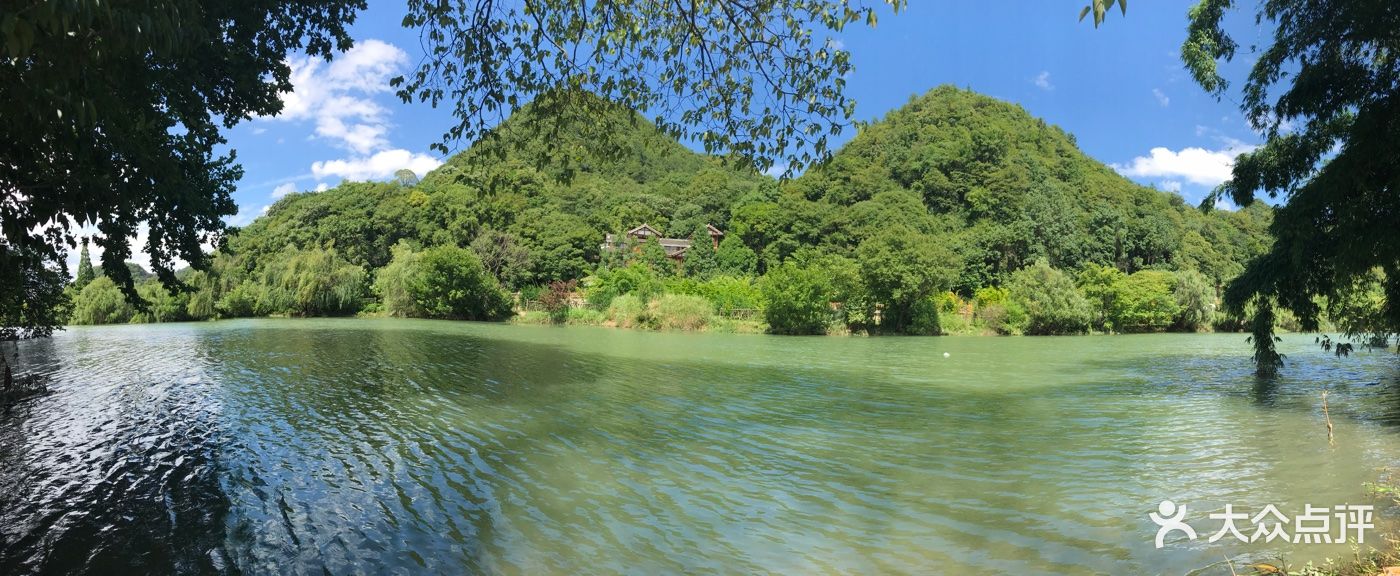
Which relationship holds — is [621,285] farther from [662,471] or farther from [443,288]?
[662,471]

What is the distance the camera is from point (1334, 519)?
5691 millimetres

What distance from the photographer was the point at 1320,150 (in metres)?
13.3

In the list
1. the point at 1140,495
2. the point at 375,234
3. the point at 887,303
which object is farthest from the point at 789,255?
the point at 1140,495

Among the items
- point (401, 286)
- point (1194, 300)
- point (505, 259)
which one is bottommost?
point (1194, 300)

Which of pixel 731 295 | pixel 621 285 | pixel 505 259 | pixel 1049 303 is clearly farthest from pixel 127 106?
pixel 505 259

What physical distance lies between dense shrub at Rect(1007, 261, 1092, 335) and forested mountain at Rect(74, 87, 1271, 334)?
292mm

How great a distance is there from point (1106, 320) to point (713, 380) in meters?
43.7

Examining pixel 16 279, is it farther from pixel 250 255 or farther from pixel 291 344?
pixel 250 255

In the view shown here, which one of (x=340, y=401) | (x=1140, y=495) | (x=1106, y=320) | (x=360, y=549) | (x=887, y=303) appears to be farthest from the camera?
(x=1106, y=320)

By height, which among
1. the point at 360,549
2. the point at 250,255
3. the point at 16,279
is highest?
the point at 250,255

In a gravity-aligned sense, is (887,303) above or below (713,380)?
above

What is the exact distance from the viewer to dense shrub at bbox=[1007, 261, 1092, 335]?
43.3 meters

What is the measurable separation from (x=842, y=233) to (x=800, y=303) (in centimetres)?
3250

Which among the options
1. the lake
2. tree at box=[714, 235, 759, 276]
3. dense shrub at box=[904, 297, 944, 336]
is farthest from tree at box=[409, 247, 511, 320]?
the lake
